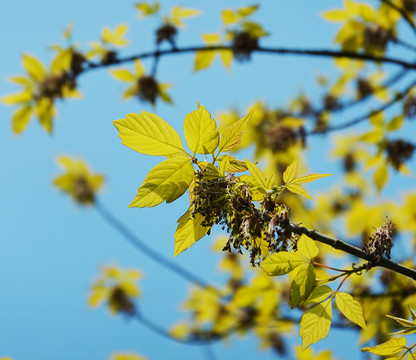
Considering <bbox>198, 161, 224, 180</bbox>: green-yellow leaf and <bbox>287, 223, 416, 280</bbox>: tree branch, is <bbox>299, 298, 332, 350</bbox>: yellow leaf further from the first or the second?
<bbox>198, 161, 224, 180</bbox>: green-yellow leaf

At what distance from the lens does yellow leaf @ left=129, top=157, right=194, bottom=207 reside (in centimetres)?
52

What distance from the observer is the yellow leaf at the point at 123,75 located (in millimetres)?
2221

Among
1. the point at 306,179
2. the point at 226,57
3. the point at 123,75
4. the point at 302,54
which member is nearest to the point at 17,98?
the point at 123,75

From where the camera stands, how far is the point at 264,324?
2.04 metres

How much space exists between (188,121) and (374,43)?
187cm

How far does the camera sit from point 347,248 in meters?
0.47

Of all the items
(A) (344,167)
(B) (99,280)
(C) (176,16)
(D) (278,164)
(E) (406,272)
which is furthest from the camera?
(A) (344,167)

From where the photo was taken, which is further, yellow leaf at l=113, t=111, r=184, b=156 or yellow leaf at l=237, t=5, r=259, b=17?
yellow leaf at l=237, t=5, r=259, b=17

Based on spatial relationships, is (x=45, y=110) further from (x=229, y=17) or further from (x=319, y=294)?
(x=319, y=294)

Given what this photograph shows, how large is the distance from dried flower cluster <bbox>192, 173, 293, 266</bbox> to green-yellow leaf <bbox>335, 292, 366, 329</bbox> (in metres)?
0.11

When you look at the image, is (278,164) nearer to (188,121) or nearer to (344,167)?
(344,167)

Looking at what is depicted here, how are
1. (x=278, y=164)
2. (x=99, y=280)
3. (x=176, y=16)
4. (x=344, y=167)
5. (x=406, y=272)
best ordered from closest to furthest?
(x=406, y=272), (x=176, y=16), (x=278, y=164), (x=99, y=280), (x=344, y=167)

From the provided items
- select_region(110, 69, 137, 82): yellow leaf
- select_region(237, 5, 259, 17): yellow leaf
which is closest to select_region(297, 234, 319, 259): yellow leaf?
select_region(237, 5, 259, 17): yellow leaf

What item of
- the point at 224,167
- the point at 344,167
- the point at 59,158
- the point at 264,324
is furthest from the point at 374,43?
the point at 59,158
